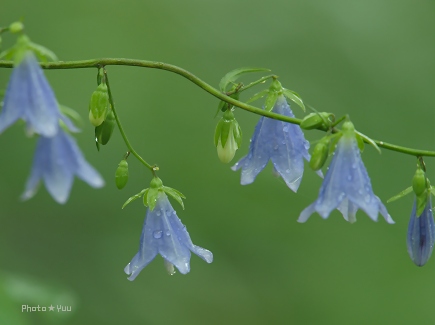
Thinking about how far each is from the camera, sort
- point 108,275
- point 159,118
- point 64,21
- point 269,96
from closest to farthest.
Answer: point 269,96
point 108,275
point 159,118
point 64,21

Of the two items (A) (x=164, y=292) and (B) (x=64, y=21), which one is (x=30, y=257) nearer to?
(A) (x=164, y=292)

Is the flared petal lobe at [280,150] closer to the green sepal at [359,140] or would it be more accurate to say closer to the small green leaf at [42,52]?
the green sepal at [359,140]

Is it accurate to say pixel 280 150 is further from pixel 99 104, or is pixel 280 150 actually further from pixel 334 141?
pixel 99 104

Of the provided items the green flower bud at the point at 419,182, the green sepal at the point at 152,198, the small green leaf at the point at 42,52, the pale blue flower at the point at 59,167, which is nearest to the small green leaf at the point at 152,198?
the green sepal at the point at 152,198

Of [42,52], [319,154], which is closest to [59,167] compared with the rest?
[42,52]

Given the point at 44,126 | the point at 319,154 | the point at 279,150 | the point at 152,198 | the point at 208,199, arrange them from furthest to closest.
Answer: the point at 208,199 → the point at 279,150 → the point at 152,198 → the point at 319,154 → the point at 44,126

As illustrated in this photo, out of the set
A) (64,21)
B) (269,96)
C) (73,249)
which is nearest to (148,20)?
(64,21)

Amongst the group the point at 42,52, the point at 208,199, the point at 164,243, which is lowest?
the point at 208,199
